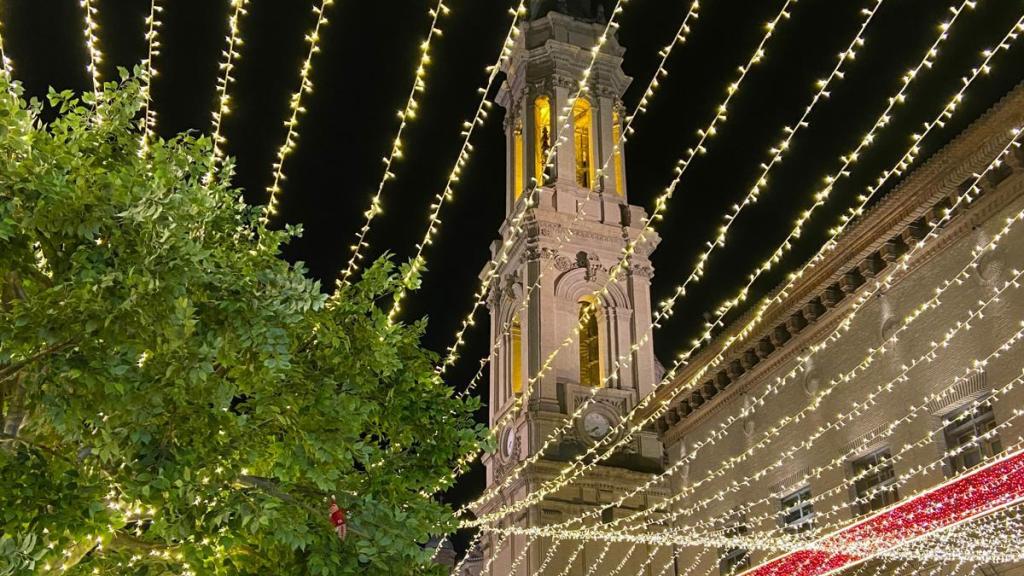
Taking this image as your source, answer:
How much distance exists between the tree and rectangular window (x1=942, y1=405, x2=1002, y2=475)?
35.3 ft

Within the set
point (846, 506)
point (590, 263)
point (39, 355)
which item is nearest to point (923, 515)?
point (846, 506)

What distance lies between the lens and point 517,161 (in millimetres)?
35219

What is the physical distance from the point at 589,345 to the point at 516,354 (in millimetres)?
2457

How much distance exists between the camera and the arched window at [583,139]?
1339 inches

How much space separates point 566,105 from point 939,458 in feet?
64.0

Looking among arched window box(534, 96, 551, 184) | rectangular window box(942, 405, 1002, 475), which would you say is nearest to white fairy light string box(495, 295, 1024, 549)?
rectangular window box(942, 405, 1002, 475)

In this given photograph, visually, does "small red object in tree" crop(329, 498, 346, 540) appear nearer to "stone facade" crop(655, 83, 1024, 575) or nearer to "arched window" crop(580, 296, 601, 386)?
"stone facade" crop(655, 83, 1024, 575)

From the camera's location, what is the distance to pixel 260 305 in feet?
26.8

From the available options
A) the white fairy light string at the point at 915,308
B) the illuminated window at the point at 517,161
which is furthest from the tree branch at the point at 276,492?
the illuminated window at the point at 517,161

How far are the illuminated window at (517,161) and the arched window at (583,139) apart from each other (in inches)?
78.3

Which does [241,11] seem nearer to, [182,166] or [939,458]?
[182,166]

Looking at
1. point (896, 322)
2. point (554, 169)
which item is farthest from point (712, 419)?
point (554, 169)

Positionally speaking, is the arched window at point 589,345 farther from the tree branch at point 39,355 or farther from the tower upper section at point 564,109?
the tree branch at point 39,355

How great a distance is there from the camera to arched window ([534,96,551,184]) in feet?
111
